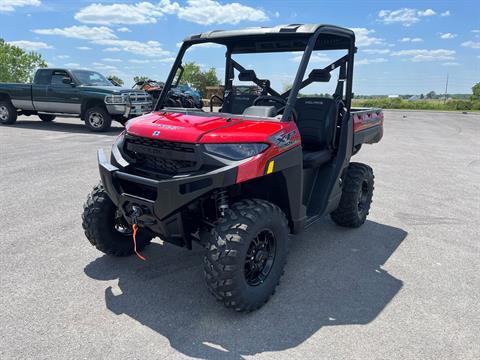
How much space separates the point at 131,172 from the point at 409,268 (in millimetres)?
2661

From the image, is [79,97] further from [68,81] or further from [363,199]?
[363,199]

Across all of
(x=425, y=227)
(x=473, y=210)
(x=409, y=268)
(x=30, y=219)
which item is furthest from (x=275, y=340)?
(x=473, y=210)

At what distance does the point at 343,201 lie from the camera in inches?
179

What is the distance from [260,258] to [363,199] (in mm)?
2285

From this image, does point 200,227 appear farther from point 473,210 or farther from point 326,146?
point 473,210

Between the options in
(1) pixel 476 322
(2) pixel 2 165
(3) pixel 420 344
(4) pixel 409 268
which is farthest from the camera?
(2) pixel 2 165

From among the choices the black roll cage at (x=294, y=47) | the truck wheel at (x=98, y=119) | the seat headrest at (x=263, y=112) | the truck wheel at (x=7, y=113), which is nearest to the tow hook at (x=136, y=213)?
the seat headrest at (x=263, y=112)

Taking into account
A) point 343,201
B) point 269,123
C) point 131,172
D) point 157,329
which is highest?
point 269,123

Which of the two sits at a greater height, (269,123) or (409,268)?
(269,123)

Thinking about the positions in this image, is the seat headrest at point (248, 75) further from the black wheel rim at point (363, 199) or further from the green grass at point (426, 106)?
the green grass at point (426, 106)

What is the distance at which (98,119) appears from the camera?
12484 millimetres

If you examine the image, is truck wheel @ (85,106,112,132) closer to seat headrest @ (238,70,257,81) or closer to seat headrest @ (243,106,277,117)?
seat headrest @ (238,70,257,81)

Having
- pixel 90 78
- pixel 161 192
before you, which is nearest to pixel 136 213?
pixel 161 192

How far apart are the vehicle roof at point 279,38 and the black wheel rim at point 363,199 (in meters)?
1.64
